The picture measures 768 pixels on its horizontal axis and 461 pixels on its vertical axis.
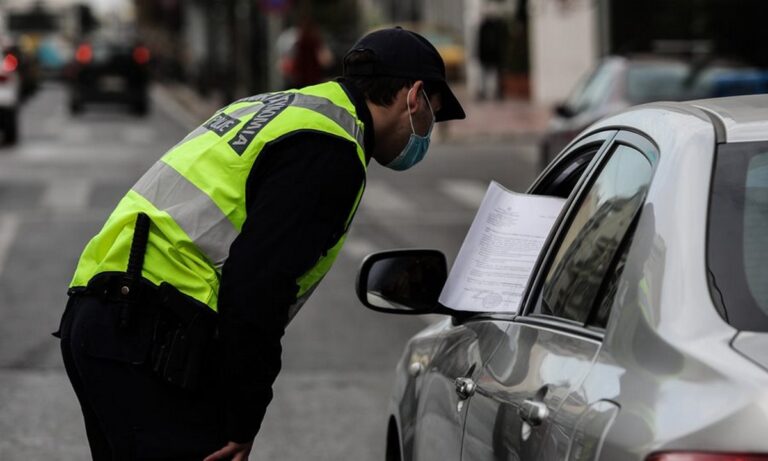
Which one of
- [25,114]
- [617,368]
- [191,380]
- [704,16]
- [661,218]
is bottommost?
[25,114]

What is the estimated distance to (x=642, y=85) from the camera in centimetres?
1666

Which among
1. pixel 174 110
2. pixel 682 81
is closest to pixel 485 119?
pixel 174 110

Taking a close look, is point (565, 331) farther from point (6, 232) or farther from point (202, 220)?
point (6, 232)

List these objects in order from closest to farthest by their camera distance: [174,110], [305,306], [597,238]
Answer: [597,238]
[305,306]
[174,110]

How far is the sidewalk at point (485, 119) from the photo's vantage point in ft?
94.6

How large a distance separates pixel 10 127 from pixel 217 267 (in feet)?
77.5

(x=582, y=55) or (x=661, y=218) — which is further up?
(x=661, y=218)

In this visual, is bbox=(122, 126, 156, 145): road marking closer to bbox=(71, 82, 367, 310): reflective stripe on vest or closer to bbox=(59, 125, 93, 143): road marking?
bbox=(59, 125, 93, 143): road marking

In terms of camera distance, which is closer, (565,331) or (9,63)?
(565,331)

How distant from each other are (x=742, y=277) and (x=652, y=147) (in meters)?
0.50

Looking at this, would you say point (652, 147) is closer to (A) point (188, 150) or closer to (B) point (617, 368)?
(B) point (617, 368)

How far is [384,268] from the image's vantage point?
434cm

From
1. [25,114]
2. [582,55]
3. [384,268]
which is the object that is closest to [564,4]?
[582,55]

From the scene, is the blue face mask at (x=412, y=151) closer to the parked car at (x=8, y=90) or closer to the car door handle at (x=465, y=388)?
the car door handle at (x=465, y=388)
